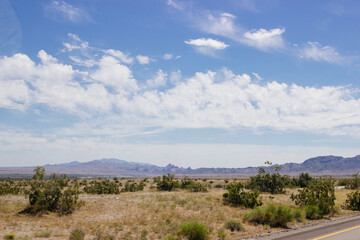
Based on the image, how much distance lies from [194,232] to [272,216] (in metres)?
5.97

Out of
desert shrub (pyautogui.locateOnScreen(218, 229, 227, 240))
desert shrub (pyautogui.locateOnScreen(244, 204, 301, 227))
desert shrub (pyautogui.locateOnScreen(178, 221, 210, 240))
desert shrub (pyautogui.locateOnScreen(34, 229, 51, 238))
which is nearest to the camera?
desert shrub (pyautogui.locateOnScreen(34, 229, 51, 238))

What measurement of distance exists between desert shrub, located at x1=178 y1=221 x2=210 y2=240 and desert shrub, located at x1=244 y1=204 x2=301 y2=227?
491cm

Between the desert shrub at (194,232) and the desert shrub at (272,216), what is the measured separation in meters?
4.91

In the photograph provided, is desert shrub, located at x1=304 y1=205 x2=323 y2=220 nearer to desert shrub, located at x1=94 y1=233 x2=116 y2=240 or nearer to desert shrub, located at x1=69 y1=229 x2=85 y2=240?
desert shrub, located at x1=94 y1=233 x2=116 y2=240

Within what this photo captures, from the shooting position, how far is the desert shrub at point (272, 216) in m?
16.5

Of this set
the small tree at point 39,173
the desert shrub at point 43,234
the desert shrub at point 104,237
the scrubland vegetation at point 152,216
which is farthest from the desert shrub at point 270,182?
the desert shrub at point 43,234

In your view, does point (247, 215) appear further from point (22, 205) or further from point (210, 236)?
point (22, 205)

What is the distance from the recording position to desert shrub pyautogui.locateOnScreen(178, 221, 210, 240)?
523 inches

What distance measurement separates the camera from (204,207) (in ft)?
66.3

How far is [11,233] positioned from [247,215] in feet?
44.2

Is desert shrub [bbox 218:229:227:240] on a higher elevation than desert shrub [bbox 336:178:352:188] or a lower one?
higher

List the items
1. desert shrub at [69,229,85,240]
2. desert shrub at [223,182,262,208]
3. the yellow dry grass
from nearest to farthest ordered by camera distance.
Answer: desert shrub at [69,229,85,240]
the yellow dry grass
desert shrub at [223,182,262,208]

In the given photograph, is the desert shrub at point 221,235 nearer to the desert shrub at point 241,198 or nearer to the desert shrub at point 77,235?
the desert shrub at point 77,235

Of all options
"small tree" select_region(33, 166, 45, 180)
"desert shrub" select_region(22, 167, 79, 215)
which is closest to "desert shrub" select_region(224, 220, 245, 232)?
"desert shrub" select_region(22, 167, 79, 215)
